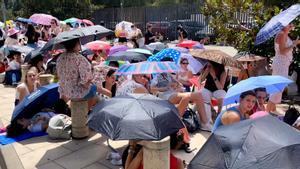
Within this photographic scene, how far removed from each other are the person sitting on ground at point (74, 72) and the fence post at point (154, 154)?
216 centimetres

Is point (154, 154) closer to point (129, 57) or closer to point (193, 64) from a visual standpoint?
point (129, 57)

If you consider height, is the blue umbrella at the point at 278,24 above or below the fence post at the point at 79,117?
above

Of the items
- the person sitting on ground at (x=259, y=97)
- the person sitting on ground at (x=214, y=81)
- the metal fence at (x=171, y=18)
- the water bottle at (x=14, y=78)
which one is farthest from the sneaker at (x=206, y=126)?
the metal fence at (x=171, y=18)

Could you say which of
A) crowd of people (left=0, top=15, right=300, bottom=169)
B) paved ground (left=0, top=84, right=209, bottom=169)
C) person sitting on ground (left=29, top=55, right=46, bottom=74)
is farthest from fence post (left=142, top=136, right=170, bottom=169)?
person sitting on ground (left=29, top=55, right=46, bottom=74)

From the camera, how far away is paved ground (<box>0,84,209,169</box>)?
4.91 m

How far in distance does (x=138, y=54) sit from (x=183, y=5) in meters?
16.9

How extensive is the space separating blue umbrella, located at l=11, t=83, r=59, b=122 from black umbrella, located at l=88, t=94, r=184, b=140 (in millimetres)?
2339

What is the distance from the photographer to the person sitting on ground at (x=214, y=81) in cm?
587

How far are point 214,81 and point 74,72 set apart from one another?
2.48 m

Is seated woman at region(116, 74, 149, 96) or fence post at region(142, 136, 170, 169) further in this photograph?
seated woman at region(116, 74, 149, 96)

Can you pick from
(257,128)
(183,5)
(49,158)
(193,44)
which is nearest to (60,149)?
(49,158)

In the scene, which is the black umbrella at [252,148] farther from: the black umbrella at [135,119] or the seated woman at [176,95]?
the seated woman at [176,95]

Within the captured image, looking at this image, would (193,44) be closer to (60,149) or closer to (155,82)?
(155,82)

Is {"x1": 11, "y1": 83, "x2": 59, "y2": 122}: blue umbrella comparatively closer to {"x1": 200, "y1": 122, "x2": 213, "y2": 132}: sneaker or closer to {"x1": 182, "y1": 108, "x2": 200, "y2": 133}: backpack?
{"x1": 182, "y1": 108, "x2": 200, "y2": 133}: backpack
